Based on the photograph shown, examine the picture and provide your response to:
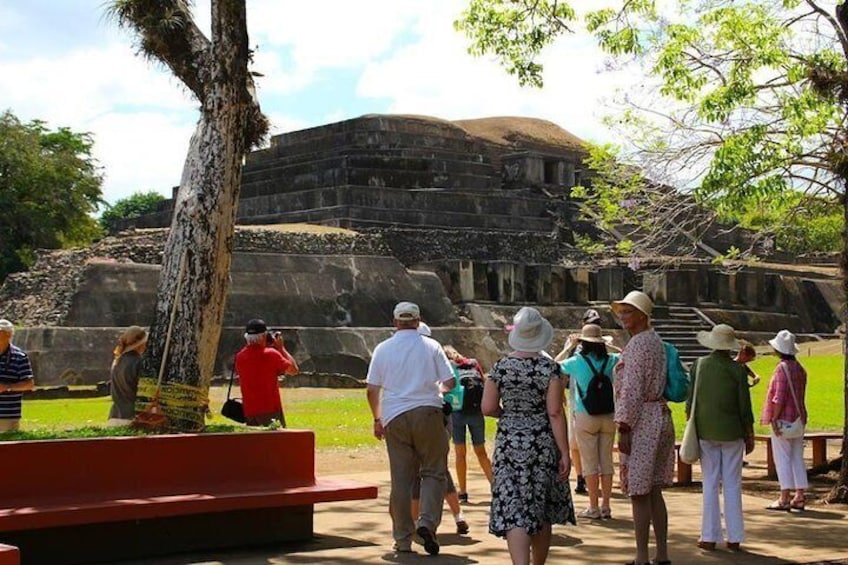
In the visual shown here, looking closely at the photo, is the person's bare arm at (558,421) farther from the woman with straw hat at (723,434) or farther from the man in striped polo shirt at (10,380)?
the man in striped polo shirt at (10,380)

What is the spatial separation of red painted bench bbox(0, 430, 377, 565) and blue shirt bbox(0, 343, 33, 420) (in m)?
1.88

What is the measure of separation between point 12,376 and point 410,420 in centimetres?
314

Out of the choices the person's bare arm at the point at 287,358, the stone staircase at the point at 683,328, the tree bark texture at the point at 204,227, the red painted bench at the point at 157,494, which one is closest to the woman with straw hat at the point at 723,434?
the red painted bench at the point at 157,494

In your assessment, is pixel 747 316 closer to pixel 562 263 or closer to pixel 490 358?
pixel 562 263

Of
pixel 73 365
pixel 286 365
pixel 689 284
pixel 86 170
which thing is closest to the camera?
pixel 286 365

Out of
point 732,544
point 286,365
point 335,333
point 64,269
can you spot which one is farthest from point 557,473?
point 64,269

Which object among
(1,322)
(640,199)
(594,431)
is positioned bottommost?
(594,431)

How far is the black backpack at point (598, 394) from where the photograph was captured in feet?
32.7

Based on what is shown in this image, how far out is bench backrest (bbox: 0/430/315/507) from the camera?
24.9ft

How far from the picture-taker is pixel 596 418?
9.98 m

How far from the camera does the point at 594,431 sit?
9969 mm

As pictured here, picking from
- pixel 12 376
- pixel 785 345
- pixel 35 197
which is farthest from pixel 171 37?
pixel 35 197

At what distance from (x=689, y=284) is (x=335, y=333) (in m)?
10.8

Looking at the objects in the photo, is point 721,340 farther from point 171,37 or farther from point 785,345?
point 171,37
